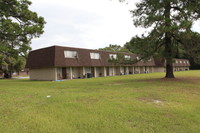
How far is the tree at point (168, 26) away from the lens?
12398 millimetres

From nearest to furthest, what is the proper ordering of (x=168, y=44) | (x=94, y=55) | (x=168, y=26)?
(x=168, y=26) < (x=168, y=44) < (x=94, y=55)

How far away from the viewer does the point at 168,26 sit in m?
12.4

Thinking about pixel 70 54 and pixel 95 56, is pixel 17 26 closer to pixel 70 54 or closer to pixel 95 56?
pixel 70 54

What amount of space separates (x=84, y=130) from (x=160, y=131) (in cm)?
189

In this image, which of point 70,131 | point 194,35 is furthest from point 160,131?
point 194,35

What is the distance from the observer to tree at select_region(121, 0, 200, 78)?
40.7 ft

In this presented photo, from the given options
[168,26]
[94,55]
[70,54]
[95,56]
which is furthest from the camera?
[95,56]

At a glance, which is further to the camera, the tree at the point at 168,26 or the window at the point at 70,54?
the window at the point at 70,54

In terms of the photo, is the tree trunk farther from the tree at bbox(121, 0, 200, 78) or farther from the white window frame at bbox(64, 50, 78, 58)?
the white window frame at bbox(64, 50, 78, 58)

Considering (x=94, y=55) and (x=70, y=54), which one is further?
(x=94, y=55)

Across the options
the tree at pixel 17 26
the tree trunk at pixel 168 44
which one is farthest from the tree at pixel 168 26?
the tree at pixel 17 26

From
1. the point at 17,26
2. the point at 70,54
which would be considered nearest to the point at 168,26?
the point at 17,26

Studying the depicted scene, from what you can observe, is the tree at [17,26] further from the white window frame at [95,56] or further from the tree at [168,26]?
the white window frame at [95,56]

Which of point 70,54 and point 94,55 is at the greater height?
point 94,55
